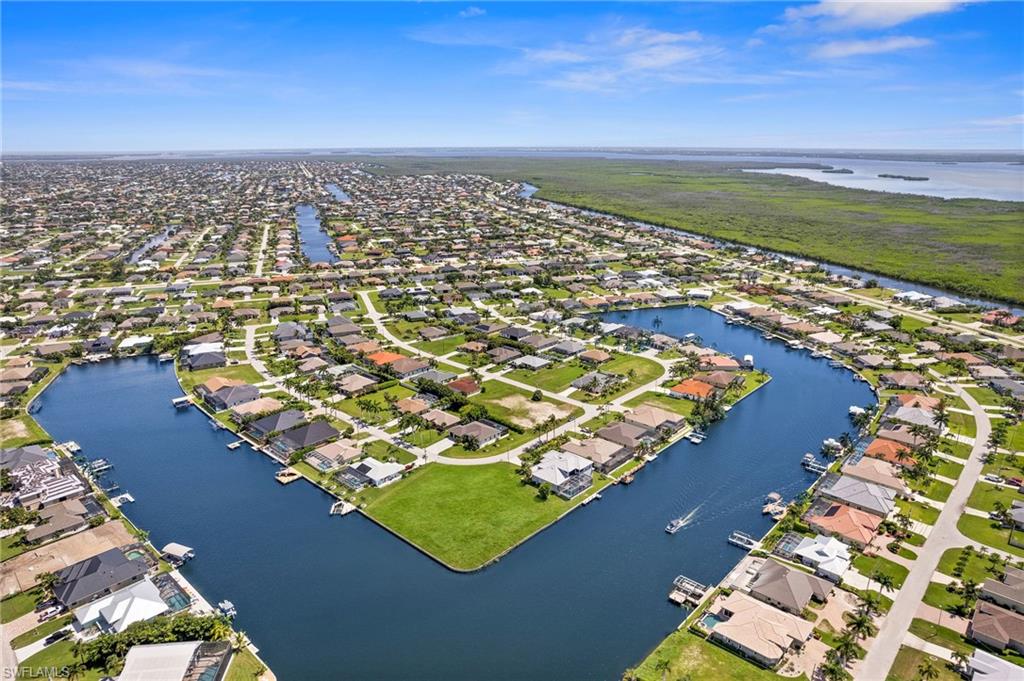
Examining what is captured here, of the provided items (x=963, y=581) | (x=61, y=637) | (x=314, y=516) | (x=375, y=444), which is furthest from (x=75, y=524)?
(x=963, y=581)

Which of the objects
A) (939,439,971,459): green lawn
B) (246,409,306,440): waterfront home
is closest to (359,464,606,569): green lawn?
(246,409,306,440): waterfront home

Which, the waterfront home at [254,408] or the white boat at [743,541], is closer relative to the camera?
the white boat at [743,541]

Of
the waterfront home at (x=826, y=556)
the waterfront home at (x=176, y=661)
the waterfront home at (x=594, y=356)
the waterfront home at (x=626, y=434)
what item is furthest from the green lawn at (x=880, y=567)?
the waterfront home at (x=176, y=661)

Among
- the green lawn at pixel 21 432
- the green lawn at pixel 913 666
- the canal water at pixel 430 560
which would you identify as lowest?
the canal water at pixel 430 560

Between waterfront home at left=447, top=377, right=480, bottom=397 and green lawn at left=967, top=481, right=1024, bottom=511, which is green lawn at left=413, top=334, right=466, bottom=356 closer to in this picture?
waterfront home at left=447, top=377, right=480, bottom=397

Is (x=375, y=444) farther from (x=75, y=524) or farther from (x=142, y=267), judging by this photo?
(x=142, y=267)

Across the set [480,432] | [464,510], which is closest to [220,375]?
[480,432]

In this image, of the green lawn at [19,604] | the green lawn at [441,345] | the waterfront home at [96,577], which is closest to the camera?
the green lawn at [19,604]

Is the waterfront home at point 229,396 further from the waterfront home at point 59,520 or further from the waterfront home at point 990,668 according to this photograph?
the waterfront home at point 990,668
